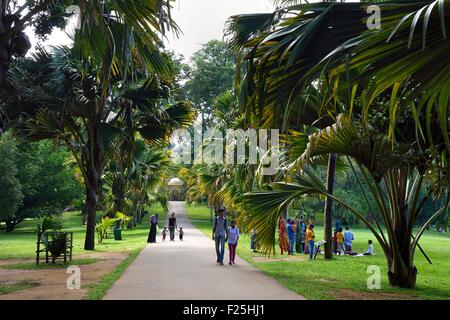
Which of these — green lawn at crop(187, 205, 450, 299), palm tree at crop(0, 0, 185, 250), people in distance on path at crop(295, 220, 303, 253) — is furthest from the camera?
people in distance on path at crop(295, 220, 303, 253)

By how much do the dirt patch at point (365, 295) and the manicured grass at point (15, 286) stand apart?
5.90m

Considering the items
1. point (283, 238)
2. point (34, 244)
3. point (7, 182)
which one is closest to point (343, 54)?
point (283, 238)

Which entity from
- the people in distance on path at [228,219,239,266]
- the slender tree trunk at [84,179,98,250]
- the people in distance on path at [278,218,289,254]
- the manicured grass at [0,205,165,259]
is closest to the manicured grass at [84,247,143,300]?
the people in distance on path at [228,219,239,266]

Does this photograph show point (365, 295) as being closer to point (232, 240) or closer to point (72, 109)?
point (232, 240)

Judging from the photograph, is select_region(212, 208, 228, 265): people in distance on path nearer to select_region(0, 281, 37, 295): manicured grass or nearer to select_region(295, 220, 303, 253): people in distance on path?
select_region(0, 281, 37, 295): manicured grass

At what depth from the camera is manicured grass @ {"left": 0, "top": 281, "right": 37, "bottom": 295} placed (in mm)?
9397

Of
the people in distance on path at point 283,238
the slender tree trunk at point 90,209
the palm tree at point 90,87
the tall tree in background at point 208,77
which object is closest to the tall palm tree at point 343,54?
the palm tree at point 90,87

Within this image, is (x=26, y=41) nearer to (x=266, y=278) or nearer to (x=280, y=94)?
(x=266, y=278)

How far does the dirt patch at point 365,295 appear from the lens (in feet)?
29.7

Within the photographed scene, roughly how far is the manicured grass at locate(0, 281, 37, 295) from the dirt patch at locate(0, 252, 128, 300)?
0.16 m

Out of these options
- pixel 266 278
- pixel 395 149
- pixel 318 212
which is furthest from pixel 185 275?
pixel 318 212

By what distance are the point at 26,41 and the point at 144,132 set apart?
7.19 metres
